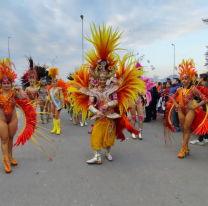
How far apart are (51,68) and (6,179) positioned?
3.84 meters

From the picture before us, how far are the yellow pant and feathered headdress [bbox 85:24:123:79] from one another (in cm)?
89

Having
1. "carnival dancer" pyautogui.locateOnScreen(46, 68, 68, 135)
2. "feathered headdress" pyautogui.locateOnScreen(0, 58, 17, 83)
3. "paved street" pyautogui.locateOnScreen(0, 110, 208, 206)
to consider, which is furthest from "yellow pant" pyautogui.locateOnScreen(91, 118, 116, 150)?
"carnival dancer" pyautogui.locateOnScreen(46, 68, 68, 135)

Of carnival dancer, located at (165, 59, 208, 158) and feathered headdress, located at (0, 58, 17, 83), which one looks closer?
feathered headdress, located at (0, 58, 17, 83)

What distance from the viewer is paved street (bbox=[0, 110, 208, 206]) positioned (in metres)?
2.39

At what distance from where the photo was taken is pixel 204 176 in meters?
3.00

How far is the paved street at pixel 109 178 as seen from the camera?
7.84 feet

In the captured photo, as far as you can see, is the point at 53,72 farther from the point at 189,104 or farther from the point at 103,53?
the point at 189,104

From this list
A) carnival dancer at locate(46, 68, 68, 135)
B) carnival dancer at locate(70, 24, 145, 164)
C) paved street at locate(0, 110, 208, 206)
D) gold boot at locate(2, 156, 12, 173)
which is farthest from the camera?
carnival dancer at locate(46, 68, 68, 135)

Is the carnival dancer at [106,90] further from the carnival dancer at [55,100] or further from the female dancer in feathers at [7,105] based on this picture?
the carnival dancer at [55,100]

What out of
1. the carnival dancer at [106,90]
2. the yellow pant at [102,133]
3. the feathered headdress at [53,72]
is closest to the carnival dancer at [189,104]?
the carnival dancer at [106,90]

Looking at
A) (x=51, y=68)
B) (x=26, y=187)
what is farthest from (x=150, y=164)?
(x=51, y=68)

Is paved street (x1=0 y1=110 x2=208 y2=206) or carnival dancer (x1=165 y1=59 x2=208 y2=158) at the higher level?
carnival dancer (x1=165 y1=59 x2=208 y2=158)

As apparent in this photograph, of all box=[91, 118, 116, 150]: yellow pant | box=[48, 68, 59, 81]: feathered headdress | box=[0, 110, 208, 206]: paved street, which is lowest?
box=[0, 110, 208, 206]: paved street

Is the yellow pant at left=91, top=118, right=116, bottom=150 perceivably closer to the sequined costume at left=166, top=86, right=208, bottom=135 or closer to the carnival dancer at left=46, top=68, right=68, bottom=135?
the sequined costume at left=166, top=86, right=208, bottom=135
